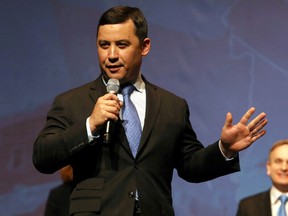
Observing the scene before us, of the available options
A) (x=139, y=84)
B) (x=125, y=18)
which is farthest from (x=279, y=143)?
(x=125, y=18)

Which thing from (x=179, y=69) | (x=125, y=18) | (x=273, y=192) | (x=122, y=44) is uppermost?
(x=179, y=69)

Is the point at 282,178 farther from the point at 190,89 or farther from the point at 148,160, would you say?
the point at 148,160

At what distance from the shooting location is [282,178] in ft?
13.4

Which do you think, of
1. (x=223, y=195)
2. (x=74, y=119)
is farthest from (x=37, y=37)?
(x=74, y=119)

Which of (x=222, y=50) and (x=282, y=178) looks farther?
(x=222, y=50)

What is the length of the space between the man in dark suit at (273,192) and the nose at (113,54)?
6.56 feet

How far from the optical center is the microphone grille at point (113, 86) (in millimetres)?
2281

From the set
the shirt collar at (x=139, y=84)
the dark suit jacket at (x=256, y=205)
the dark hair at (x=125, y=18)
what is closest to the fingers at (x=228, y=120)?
the shirt collar at (x=139, y=84)

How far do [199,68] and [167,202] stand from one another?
222 centimetres

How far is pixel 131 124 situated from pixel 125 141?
0.08m

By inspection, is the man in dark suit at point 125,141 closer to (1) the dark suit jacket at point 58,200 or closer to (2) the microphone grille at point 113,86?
(2) the microphone grille at point 113,86

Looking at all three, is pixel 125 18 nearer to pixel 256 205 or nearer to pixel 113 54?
pixel 113 54

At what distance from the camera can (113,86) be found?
7.52 feet

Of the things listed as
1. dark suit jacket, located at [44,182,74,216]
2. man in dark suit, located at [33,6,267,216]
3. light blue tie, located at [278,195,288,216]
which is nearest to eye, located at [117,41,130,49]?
man in dark suit, located at [33,6,267,216]
